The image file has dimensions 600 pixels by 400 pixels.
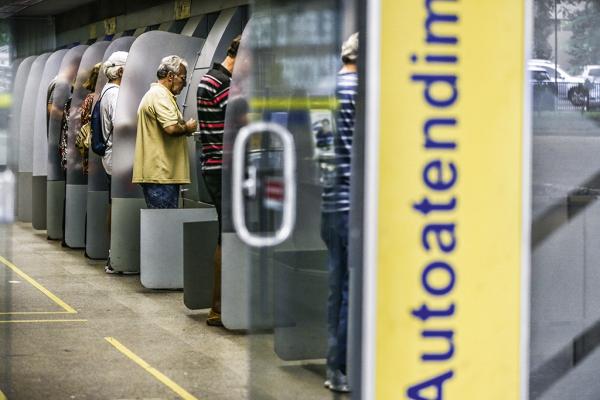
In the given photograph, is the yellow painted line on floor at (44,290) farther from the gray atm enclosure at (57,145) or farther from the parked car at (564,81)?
the parked car at (564,81)

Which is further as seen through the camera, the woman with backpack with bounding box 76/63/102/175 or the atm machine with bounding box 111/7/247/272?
the woman with backpack with bounding box 76/63/102/175

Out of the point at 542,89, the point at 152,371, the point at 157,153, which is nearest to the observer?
the point at 542,89

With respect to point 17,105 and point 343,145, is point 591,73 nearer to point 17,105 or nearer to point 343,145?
point 343,145

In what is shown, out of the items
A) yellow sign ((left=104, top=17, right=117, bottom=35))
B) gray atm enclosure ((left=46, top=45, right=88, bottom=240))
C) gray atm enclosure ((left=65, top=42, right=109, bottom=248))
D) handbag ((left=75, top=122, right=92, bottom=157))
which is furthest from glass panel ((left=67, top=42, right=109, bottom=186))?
yellow sign ((left=104, top=17, right=117, bottom=35))

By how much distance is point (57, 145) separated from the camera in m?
12.4

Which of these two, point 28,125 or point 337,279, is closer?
point 337,279

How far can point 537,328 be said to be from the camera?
3.68 metres

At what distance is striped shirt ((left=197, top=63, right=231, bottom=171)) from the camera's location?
23.7 ft

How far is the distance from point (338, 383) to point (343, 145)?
57cm

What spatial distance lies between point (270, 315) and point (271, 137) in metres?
0.44

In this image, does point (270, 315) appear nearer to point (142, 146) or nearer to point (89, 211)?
point (142, 146)

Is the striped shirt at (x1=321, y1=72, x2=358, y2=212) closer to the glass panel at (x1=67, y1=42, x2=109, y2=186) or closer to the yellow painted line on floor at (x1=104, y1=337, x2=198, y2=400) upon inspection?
the yellow painted line on floor at (x1=104, y1=337, x2=198, y2=400)

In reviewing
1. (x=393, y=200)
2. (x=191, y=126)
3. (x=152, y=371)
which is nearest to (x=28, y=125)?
(x=191, y=126)

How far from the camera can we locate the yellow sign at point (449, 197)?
115 inches
